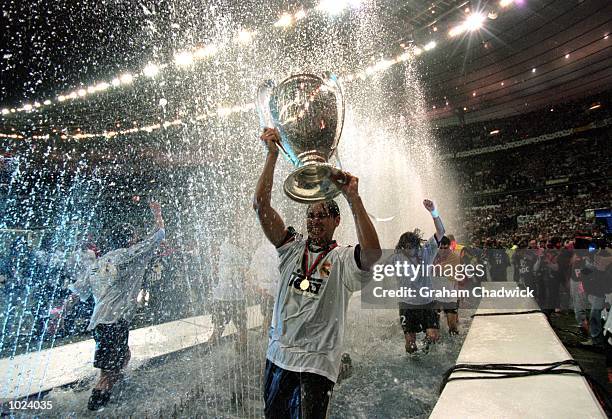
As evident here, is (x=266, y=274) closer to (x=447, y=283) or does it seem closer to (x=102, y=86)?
(x=447, y=283)

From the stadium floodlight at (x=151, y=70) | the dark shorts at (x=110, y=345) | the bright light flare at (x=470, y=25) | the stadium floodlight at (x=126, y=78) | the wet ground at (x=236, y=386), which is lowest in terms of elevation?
the wet ground at (x=236, y=386)

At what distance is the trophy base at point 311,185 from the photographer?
1618 mm

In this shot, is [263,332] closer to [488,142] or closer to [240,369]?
[240,369]

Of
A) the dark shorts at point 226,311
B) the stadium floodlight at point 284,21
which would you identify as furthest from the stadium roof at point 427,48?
the dark shorts at point 226,311

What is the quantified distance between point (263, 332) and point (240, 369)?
1.16m

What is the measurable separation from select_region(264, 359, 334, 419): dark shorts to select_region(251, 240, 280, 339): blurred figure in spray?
128 inches

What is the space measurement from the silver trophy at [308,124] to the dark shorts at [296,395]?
105 cm

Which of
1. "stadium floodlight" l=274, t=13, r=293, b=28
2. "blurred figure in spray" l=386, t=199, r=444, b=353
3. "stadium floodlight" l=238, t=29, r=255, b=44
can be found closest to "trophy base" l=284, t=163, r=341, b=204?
"blurred figure in spray" l=386, t=199, r=444, b=353

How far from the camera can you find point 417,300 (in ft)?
16.0

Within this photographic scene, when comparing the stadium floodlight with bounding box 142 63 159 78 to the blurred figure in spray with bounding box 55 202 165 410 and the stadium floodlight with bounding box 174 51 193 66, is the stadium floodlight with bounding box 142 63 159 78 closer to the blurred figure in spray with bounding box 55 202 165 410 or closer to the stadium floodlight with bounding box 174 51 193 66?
the stadium floodlight with bounding box 174 51 193 66

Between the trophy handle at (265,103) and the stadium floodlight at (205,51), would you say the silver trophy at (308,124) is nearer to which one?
the trophy handle at (265,103)

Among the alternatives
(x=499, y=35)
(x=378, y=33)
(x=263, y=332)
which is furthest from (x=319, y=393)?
(x=499, y=35)

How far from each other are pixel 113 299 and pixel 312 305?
288 centimetres

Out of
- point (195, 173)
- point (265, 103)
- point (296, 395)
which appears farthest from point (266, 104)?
point (195, 173)
